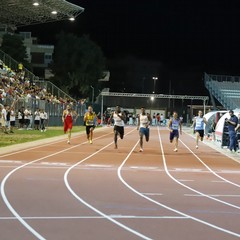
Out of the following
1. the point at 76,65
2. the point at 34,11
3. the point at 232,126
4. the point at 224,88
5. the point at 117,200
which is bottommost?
the point at 117,200

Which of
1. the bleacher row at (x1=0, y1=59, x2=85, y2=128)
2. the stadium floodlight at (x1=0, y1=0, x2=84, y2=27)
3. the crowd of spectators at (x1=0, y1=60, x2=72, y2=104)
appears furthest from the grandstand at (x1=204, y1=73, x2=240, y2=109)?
the crowd of spectators at (x1=0, y1=60, x2=72, y2=104)

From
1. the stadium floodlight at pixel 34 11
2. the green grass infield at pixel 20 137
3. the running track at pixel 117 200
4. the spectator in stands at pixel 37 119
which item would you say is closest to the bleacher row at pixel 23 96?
the spectator in stands at pixel 37 119

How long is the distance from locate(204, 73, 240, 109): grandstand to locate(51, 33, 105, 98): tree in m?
20.0

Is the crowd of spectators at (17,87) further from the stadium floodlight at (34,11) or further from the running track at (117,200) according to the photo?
the running track at (117,200)

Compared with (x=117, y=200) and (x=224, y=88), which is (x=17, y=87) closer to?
(x=224, y=88)

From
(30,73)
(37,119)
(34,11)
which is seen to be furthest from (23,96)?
(34,11)

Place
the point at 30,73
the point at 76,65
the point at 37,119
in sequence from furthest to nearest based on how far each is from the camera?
1. the point at 76,65
2. the point at 30,73
3. the point at 37,119

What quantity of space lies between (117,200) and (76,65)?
2949 inches

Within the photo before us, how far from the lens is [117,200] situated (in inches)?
369

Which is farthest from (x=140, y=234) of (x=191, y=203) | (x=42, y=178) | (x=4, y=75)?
(x=4, y=75)

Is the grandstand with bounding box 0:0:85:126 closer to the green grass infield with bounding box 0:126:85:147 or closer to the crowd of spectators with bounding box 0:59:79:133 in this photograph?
the crowd of spectators with bounding box 0:59:79:133

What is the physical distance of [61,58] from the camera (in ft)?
274

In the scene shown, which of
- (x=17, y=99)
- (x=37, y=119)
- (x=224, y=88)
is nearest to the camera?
(x=17, y=99)

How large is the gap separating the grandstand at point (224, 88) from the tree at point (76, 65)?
19980mm
